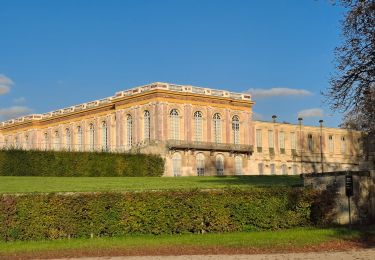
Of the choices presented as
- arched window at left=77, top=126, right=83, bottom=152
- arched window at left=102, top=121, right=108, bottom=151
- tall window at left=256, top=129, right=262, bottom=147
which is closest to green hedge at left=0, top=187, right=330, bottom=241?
arched window at left=102, top=121, right=108, bottom=151

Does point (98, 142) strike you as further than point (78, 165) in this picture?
Yes

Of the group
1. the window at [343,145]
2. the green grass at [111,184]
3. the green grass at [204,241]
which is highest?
the window at [343,145]

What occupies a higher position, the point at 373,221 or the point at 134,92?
the point at 134,92

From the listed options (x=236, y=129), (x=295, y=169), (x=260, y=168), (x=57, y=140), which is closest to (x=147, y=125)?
(x=236, y=129)

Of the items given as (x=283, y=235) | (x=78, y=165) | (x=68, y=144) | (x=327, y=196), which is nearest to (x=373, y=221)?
(x=327, y=196)

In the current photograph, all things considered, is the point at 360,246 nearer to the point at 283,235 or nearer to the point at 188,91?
the point at 283,235

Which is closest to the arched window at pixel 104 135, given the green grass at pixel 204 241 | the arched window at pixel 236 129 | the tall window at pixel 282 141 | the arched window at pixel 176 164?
the arched window at pixel 176 164

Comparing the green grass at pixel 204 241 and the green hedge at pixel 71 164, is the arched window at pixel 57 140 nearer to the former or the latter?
the green hedge at pixel 71 164

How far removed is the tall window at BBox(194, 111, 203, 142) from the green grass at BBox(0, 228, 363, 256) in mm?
41972

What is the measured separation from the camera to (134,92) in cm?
6134

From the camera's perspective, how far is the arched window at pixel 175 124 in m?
59.3

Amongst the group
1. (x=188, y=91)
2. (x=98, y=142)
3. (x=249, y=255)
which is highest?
(x=188, y=91)

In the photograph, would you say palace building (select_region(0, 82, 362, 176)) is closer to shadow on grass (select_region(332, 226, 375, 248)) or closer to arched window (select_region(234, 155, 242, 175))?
arched window (select_region(234, 155, 242, 175))

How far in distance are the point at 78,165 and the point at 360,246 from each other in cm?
3469
